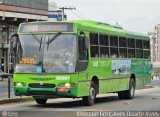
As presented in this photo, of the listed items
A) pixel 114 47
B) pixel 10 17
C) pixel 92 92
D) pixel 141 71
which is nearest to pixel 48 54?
pixel 92 92

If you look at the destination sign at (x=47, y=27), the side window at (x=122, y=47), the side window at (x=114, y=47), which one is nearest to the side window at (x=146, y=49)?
the side window at (x=122, y=47)

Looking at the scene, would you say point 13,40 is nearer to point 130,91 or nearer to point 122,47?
point 122,47

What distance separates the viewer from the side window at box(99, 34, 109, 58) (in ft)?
75.8

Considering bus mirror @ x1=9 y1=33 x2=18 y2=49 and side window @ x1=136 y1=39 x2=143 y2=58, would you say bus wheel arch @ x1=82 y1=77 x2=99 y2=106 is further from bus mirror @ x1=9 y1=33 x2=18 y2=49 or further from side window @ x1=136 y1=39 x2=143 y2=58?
side window @ x1=136 y1=39 x2=143 y2=58

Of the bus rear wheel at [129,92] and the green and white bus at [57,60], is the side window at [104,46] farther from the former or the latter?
the bus rear wheel at [129,92]

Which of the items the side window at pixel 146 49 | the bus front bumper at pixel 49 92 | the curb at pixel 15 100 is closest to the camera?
the bus front bumper at pixel 49 92

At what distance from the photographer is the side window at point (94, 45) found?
71.8 ft

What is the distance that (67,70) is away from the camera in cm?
1991

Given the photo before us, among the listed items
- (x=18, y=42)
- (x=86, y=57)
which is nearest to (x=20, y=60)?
(x=18, y=42)

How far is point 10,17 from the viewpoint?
76125 mm

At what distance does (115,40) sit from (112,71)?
1.40 m

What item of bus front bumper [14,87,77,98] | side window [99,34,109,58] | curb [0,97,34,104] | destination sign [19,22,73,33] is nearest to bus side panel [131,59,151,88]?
side window [99,34,109,58]

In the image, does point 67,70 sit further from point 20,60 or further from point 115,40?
point 115,40

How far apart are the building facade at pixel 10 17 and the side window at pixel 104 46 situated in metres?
50.3
